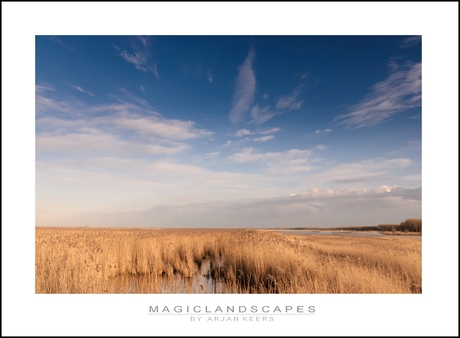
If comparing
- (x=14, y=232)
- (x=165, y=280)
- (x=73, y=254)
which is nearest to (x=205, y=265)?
(x=165, y=280)

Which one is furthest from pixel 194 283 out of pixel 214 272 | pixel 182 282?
pixel 214 272

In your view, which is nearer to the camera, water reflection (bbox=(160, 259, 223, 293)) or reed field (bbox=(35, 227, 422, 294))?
reed field (bbox=(35, 227, 422, 294))

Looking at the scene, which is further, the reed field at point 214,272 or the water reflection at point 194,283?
the water reflection at point 194,283

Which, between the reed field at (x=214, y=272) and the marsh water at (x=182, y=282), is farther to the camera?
the marsh water at (x=182, y=282)

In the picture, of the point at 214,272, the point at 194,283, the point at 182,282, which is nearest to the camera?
the point at 194,283

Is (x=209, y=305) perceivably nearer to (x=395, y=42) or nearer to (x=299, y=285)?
(x=299, y=285)

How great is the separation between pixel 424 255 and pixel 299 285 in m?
2.34

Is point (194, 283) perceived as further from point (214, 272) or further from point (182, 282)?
point (214, 272)

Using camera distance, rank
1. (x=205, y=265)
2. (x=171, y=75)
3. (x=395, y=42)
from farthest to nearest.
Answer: (x=205, y=265) → (x=171, y=75) → (x=395, y=42)

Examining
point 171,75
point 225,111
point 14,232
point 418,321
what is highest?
point 171,75

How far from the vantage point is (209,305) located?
182 inches

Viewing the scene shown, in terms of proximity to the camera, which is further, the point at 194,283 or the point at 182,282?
the point at 182,282

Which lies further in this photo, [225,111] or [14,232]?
[225,111]

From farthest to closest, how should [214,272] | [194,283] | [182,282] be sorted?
1. [214,272]
2. [182,282]
3. [194,283]
